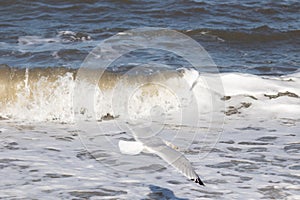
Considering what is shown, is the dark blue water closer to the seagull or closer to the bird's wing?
the seagull

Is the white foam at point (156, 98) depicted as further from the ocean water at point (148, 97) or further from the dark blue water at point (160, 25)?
the dark blue water at point (160, 25)

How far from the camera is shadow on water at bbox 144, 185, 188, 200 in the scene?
5156 millimetres

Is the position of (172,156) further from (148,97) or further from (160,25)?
(160,25)

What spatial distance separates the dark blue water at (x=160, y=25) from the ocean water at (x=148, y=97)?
2 centimetres

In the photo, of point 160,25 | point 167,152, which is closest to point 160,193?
point 167,152

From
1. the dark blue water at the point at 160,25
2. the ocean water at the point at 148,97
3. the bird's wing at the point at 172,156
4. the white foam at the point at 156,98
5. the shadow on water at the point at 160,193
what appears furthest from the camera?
the dark blue water at the point at 160,25

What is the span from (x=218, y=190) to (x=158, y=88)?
378cm

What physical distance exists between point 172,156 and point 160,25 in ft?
25.9

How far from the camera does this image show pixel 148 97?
877 centimetres

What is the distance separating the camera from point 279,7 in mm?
13422

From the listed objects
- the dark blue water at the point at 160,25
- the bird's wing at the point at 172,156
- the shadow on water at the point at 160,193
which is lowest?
the shadow on water at the point at 160,193


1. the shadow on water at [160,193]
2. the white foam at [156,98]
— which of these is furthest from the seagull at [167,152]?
the white foam at [156,98]

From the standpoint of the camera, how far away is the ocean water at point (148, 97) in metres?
5.56

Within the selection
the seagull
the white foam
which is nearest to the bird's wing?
the seagull
